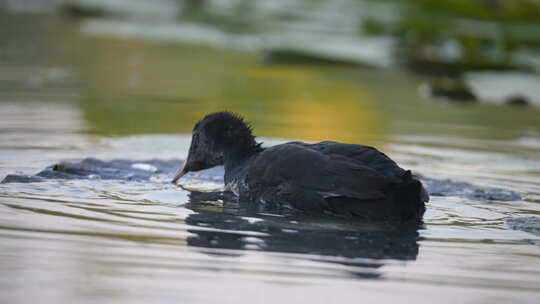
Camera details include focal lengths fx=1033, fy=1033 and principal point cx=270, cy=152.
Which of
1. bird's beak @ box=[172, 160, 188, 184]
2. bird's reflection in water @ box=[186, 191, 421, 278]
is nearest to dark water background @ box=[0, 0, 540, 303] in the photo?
bird's reflection in water @ box=[186, 191, 421, 278]

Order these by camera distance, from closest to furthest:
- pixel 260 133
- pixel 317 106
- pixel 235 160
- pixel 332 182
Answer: pixel 332 182 → pixel 235 160 → pixel 260 133 → pixel 317 106

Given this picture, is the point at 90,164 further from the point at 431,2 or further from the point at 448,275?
the point at 431,2

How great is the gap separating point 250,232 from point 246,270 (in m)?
0.99

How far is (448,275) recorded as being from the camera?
16.3 ft

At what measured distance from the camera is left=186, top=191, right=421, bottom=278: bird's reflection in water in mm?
5355

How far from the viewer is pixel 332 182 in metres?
6.36

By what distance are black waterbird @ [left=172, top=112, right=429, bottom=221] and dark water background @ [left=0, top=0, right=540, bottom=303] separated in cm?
17

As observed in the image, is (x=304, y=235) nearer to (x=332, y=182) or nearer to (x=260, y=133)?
(x=332, y=182)

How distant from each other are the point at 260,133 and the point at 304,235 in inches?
171

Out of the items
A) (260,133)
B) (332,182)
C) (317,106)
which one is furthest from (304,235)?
(317,106)

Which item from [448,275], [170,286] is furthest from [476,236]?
[170,286]

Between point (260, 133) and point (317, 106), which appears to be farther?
point (317, 106)

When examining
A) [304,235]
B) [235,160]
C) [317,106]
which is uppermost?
[317,106]

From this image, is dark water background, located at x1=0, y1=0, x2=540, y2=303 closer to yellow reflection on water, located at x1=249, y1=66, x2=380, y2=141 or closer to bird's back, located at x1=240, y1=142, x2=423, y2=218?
yellow reflection on water, located at x1=249, y1=66, x2=380, y2=141
